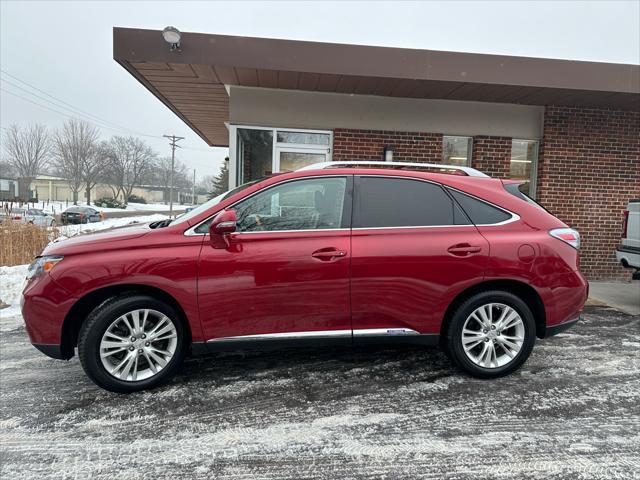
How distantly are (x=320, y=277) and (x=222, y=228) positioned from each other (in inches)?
32.6

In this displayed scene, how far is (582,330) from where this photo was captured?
5.11 metres

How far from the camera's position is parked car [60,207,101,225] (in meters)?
31.3

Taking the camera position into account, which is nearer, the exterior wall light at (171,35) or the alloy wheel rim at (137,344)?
the alloy wheel rim at (137,344)

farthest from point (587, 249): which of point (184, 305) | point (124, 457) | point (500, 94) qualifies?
point (124, 457)

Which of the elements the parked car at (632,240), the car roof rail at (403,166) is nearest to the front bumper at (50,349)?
the car roof rail at (403,166)

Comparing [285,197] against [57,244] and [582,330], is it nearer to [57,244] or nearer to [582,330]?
[57,244]

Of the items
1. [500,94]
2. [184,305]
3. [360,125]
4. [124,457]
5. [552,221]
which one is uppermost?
[500,94]

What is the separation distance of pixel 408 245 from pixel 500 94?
5.25m

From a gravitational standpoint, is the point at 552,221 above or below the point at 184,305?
above

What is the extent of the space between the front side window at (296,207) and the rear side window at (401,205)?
18cm

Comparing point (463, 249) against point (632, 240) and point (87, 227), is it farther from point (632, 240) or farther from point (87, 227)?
point (87, 227)

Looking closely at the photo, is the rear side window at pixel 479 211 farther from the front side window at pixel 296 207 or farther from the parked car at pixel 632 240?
the parked car at pixel 632 240

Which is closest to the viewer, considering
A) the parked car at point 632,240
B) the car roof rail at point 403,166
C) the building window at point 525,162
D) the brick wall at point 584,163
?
the car roof rail at point 403,166

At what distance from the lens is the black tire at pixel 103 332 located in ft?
10.0
